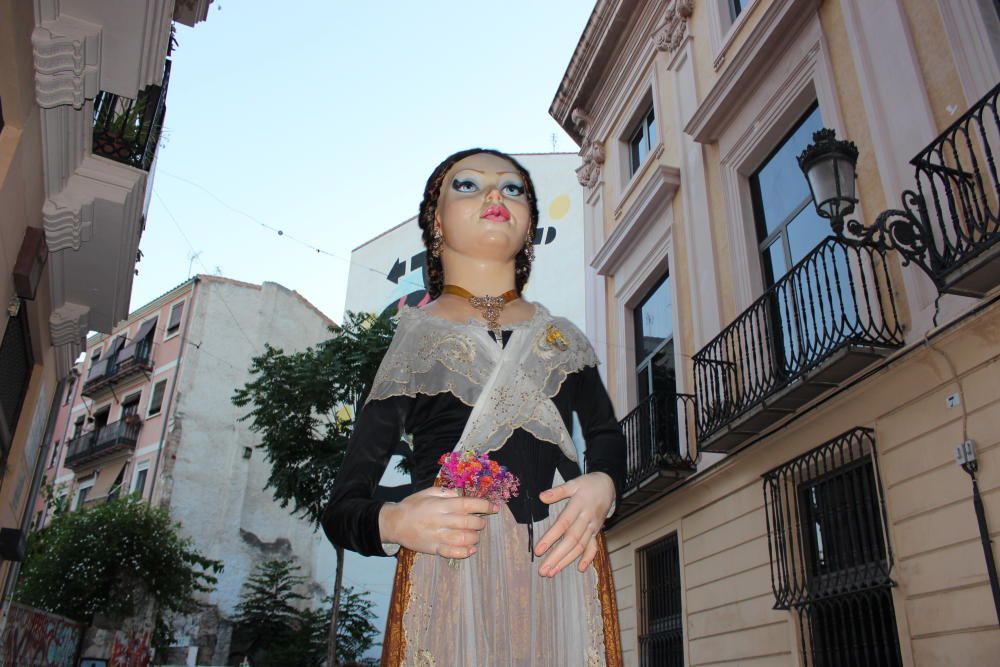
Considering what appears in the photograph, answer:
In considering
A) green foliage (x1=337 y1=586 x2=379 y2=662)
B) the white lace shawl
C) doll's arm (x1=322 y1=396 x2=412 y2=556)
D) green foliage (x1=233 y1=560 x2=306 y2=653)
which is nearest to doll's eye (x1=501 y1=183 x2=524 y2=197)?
the white lace shawl

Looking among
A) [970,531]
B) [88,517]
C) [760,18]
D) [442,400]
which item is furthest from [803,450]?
[88,517]

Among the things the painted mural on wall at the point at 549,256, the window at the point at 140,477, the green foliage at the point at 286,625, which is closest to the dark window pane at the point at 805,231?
the painted mural on wall at the point at 549,256

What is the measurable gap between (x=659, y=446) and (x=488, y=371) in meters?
7.69

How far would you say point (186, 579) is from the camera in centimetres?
1747

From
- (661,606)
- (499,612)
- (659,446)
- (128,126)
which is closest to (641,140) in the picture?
(659,446)

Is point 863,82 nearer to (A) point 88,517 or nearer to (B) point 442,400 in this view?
(B) point 442,400

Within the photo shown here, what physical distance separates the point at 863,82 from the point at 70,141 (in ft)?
23.4

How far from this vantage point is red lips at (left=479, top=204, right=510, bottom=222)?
2.62m

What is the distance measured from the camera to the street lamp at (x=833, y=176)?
5.83 meters

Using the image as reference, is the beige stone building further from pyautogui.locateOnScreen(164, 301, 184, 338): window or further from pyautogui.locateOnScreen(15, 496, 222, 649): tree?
pyautogui.locateOnScreen(164, 301, 184, 338): window

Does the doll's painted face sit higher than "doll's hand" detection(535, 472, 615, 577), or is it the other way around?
the doll's painted face

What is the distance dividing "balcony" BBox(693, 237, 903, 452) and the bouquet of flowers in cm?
509

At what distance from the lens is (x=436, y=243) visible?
2.78 metres

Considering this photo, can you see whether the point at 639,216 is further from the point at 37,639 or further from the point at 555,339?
the point at 37,639
